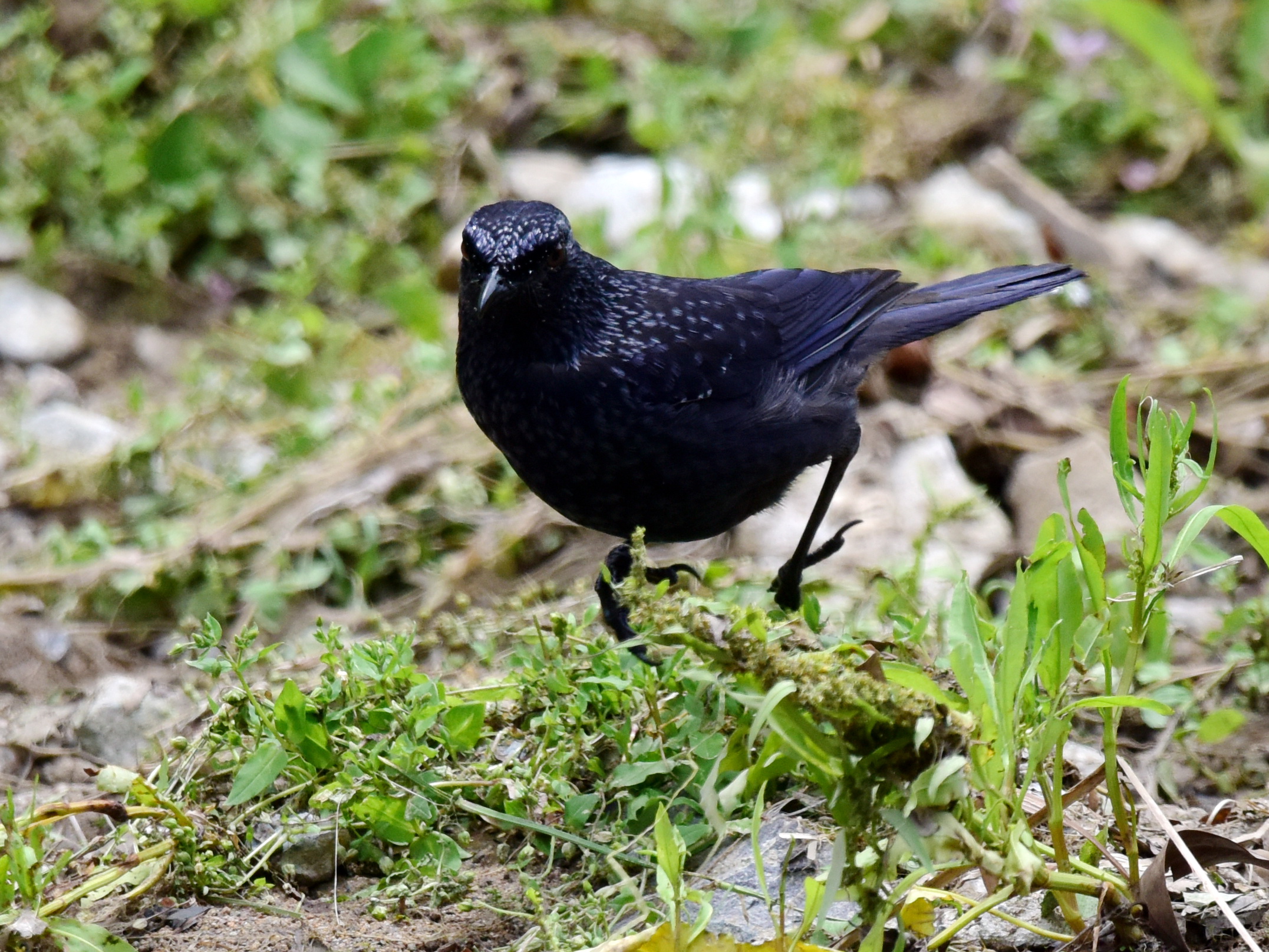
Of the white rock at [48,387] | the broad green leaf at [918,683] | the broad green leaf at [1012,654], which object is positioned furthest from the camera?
the white rock at [48,387]

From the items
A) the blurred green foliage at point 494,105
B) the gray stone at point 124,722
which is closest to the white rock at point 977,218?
the blurred green foliage at point 494,105

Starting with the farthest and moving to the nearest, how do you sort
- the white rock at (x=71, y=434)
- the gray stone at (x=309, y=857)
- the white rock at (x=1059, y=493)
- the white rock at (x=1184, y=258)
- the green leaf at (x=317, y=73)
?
the green leaf at (x=317, y=73) < the white rock at (x=1184, y=258) < the white rock at (x=71, y=434) < the white rock at (x=1059, y=493) < the gray stone at (x=309, y=857)

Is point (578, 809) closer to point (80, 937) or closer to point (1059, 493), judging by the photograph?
point (80, 937)

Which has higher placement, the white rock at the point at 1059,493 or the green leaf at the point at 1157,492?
the green leaf at the point at 1157,492

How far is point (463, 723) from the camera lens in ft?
9.58

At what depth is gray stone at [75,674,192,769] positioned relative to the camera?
3693 mm

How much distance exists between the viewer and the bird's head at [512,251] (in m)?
3.51

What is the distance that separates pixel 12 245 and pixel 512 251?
3.89 metres

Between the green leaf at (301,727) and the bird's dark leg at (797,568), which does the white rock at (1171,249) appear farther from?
the green leaf at (301,727)

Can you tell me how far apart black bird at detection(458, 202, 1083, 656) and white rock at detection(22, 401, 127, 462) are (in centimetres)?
241

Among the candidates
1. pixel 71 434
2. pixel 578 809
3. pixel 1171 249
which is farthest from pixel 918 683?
pixel 1171 249

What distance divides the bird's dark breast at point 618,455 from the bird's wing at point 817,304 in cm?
57

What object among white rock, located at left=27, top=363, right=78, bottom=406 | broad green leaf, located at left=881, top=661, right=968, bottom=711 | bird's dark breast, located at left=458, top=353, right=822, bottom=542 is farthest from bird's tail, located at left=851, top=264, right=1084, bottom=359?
white rock, located at left=27, top=363, right=78, bottom=406

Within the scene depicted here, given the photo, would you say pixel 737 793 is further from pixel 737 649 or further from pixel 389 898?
pixel 389 898
